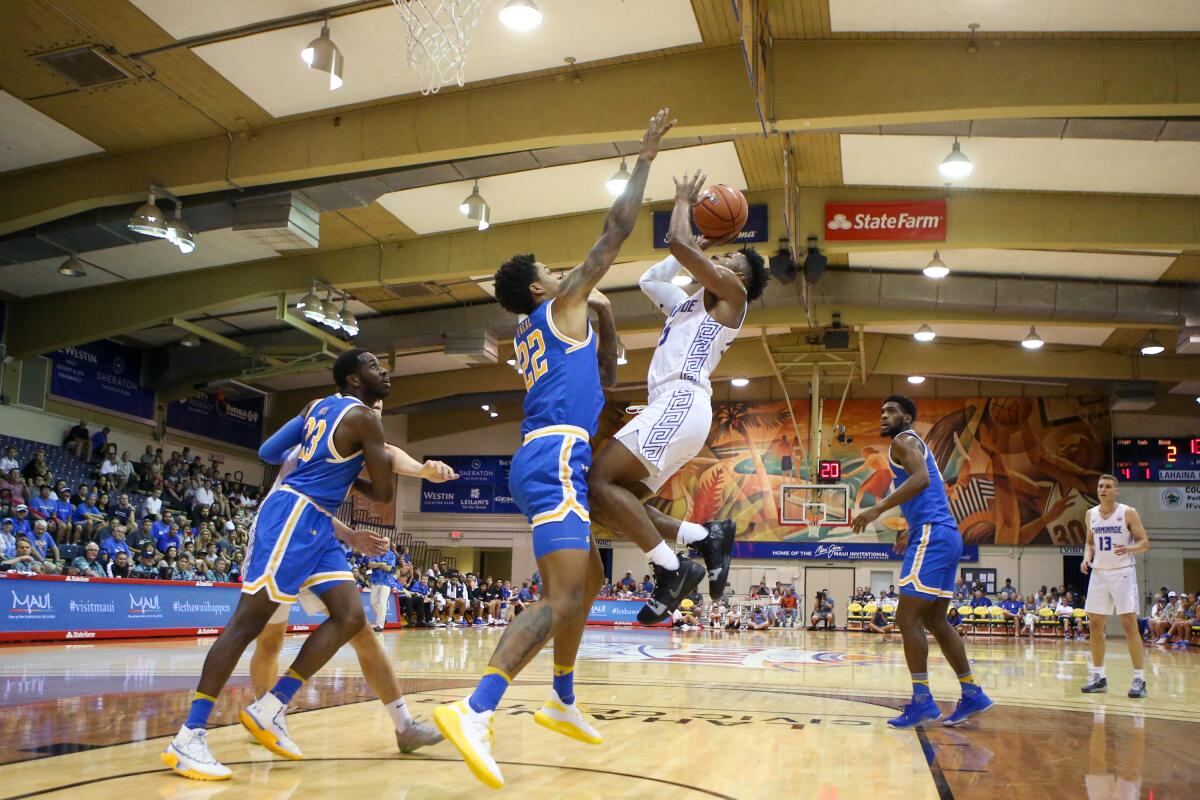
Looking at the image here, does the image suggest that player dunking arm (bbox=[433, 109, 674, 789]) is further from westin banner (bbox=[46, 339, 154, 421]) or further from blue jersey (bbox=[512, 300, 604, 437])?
westin banner (bbox=[46, 339, 154, 421])

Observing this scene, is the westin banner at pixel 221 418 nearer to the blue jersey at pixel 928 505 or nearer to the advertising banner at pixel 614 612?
the advertising banner at pixel 614 612

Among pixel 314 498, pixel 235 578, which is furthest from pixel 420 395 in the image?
pixel 314 498

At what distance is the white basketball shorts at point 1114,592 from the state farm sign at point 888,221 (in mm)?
7975

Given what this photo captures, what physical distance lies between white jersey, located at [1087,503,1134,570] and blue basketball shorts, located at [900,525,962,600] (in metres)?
3.35

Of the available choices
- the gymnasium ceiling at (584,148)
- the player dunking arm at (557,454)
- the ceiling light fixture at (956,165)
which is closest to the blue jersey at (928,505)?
the player dunking arm at (557,454)

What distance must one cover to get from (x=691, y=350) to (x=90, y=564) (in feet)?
46.7

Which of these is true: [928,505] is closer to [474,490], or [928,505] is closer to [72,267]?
[72,267]

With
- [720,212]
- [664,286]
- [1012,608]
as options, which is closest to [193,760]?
[664,286]

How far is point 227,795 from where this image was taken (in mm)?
3639

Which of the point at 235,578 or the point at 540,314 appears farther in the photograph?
the point at 235,578

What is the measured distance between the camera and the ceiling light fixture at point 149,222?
42.0ft

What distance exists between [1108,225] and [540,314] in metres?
14.0

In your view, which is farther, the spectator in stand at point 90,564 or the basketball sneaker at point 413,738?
the spectator in stand at point 90,564

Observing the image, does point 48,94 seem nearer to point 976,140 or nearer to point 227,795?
point 227,795
